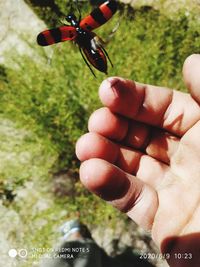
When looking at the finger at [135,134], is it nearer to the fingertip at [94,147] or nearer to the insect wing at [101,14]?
the fingertip at [94,147]

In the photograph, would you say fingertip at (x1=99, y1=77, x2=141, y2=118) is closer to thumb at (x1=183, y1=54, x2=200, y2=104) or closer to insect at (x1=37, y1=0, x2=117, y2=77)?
thumb at (x1=183, y1=54, x2=200, y2=104)

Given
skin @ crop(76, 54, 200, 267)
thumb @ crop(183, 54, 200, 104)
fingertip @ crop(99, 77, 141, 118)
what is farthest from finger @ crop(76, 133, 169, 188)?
thumb @ crop(183, 54, 200, 104)

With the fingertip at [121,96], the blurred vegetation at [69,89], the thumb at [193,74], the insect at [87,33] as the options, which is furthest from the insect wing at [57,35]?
the blurred vegetation at [69,89]

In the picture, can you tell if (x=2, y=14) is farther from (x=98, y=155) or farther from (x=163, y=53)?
(x=98, y=155)

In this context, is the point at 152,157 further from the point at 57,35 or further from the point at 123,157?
the point at 57,35


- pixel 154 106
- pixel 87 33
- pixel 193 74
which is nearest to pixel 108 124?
pixel 154 106

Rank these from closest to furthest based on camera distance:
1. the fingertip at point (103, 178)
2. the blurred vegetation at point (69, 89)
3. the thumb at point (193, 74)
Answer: the fingertip at point (103, 178) < the thumb at point (193, 74) < the blurred vegetation at point (69, 89)
